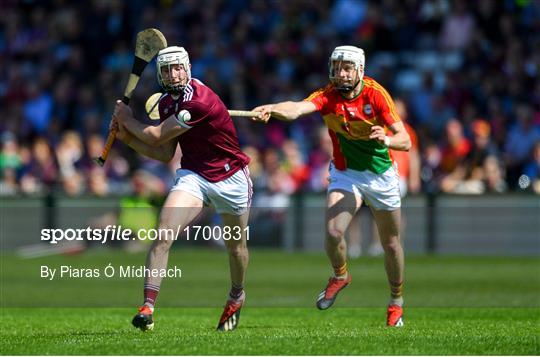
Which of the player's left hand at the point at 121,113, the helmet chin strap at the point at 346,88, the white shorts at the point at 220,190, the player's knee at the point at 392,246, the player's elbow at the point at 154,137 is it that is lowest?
the player's knee at the point at 392,246

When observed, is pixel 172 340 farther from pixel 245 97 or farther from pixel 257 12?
pixel 257 12

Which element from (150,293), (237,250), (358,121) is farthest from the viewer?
(358,121)

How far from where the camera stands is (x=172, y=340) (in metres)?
9.76

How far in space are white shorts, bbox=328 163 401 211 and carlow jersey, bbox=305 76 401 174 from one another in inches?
2.3

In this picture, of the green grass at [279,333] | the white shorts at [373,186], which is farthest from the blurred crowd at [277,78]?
the white shorts at [373,186]

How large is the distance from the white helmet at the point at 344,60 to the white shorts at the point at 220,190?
123cm

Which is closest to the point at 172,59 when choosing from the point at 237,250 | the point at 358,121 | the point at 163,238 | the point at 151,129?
the point at 151,129

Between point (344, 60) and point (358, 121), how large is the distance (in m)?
0.61

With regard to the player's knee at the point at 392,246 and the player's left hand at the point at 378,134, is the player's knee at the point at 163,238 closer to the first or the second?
the player's left hand at the point at 378,134

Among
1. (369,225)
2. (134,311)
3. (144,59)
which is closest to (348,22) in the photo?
(369,225)

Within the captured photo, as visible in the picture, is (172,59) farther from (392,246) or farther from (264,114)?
(392,246)

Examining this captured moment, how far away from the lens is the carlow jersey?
11.5 m

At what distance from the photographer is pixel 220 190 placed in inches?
432

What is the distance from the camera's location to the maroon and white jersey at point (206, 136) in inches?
427
